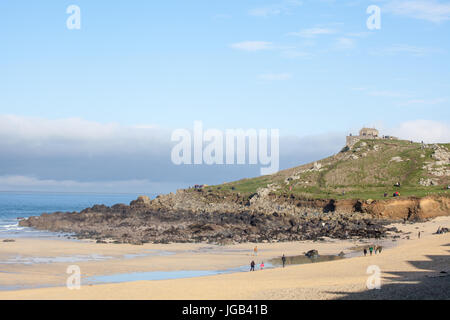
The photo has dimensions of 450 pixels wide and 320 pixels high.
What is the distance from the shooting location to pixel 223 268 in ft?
155

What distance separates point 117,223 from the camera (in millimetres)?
92375

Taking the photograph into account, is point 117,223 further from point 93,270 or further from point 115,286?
point 115,286

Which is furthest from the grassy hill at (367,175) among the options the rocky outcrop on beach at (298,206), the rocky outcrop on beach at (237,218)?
the rocky outcrop on beach at (237,218)

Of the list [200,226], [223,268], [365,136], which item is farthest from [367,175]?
[223,268]

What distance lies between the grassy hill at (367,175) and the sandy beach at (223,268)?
119ft

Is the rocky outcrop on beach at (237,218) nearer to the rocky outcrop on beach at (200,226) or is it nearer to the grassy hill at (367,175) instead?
the rocky outcrop on beach at (200,226)

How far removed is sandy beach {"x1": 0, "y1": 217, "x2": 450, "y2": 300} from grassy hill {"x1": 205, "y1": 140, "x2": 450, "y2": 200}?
36.1 metres

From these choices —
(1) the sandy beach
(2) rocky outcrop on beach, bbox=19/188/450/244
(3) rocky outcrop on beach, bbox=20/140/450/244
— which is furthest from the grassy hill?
(1) the sandy beach

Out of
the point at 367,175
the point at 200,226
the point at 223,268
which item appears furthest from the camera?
the point at 367,175

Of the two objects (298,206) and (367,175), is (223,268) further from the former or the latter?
(367,175)

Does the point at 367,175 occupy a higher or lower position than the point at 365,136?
lower

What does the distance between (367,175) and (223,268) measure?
78297mm

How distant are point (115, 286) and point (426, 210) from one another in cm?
6923
